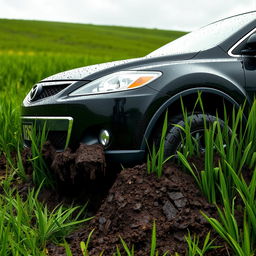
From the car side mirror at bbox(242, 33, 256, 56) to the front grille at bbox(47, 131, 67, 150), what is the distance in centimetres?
156

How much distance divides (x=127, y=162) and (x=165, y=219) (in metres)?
0.78

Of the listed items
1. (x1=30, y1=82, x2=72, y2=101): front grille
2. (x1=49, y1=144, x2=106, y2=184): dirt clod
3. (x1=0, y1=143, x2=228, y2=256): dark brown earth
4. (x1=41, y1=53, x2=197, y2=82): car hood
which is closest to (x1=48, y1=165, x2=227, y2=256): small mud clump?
(x1=0, y1=143, x2=228, y2=256): dark brown earth

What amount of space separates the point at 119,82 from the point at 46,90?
795 mm

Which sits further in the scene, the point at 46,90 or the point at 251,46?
the point at 46,90

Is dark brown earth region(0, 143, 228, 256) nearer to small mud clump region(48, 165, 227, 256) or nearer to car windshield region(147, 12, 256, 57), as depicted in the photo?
small mud clump region(48, 165, 227, 256)

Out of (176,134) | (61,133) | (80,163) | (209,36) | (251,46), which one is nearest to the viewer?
(80,163)

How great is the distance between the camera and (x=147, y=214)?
284 centimetres

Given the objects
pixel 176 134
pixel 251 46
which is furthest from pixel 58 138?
pixel 251 46

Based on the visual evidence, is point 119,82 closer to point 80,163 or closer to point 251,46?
point 80,163

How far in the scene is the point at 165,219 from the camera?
9.22ft

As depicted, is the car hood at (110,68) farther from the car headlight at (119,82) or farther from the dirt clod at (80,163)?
the dirt clod at (80,163)

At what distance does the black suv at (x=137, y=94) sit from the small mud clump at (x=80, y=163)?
172mm

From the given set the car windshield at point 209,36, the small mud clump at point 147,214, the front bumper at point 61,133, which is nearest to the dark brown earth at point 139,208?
the small mud clump at point 147,214

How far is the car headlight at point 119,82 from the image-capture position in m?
3.55
